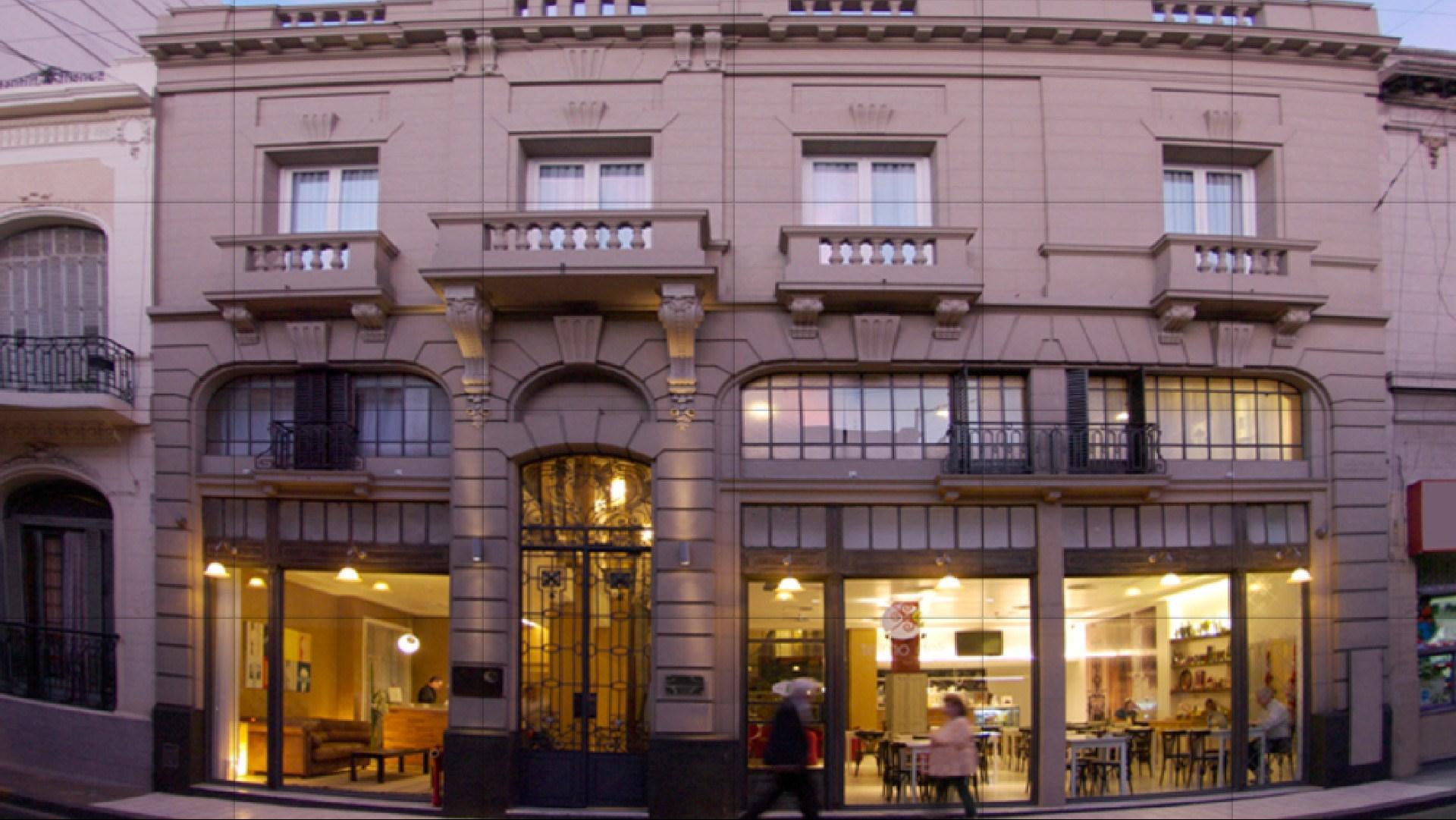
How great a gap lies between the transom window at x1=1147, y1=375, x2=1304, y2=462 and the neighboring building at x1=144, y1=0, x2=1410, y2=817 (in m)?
0.06

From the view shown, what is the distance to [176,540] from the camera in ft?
48.9

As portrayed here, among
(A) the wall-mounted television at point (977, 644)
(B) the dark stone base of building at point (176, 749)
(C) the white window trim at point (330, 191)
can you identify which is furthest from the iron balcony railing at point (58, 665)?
(A) the wall-mounted television at point (977, 644)

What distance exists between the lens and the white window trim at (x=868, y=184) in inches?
596

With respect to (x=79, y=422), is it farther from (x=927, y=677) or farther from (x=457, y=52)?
(x=927, y=677)

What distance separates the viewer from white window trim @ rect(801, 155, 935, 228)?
596 inches

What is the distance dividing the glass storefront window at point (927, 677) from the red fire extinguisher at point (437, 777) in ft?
18.4

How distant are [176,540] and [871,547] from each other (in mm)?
10056

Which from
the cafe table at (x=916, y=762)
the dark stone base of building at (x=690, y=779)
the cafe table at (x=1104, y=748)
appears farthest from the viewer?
the cafe table at (x=1104, y=748)

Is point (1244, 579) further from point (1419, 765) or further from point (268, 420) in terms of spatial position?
point (268, 420)

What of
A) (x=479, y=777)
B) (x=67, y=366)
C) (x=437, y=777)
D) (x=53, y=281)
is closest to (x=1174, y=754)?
(x=479, y=777)

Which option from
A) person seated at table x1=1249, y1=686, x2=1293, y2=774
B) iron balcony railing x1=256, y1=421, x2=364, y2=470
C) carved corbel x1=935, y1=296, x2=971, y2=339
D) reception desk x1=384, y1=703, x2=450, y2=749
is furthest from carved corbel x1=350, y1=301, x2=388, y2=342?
person seated at table x1=1249, y1=686, x2=1293, y2=774

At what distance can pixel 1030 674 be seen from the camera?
1441 cm

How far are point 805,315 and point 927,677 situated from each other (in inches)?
212

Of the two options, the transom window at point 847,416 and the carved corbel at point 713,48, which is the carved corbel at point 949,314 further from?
the carved corbel at point 713,48
